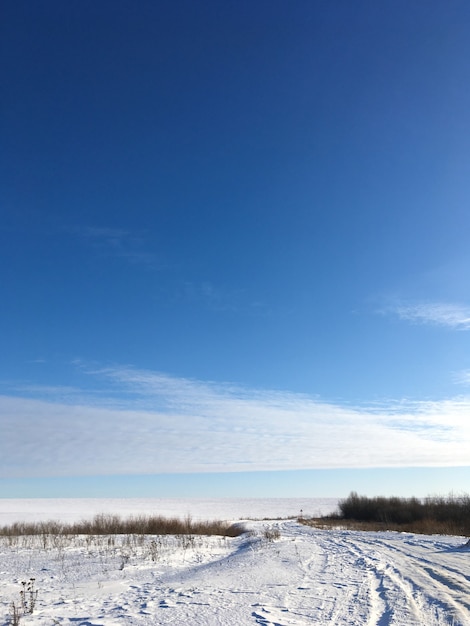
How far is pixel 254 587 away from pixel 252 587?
0.13ft

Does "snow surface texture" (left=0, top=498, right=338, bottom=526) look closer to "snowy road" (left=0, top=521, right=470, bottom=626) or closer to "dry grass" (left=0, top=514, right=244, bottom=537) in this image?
"dry grass" (left=0, top=514, right=244, bottom=537)

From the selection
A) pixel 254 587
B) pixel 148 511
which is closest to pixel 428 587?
pixel 254 587

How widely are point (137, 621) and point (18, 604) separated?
2.74 meters

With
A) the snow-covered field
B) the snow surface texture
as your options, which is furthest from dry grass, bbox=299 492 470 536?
the snow-covered field

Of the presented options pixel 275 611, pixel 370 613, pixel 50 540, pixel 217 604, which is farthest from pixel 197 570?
pixel 50 540

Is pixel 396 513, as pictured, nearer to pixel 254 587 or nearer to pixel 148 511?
pixel 148 511

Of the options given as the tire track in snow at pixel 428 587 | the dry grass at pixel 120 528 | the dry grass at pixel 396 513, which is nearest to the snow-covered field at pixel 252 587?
the tire track in snow at pixel 428 587

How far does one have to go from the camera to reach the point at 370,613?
7.07 m

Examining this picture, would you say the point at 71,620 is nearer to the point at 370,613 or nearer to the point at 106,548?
the point at 370,613

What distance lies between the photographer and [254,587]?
31.8 ft

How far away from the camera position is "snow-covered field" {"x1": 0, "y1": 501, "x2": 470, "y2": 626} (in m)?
7.08

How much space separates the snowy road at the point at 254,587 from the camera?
708 centimetres

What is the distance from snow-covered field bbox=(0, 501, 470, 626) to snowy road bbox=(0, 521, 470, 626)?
0.02 meters

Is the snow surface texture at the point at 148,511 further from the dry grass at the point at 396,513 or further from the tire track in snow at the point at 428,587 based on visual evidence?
the tire track in snow at the point at 428,587
